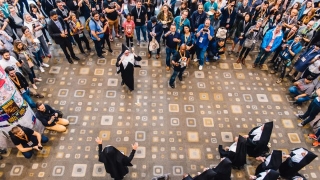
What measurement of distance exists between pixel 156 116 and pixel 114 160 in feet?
7.83

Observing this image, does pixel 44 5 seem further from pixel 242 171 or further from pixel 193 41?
pixel 242 171

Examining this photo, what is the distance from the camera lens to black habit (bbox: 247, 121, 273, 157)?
17.9 feet

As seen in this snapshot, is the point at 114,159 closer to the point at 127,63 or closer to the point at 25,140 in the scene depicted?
the point at 25,140

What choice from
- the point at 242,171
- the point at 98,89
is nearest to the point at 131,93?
the point at 98,89

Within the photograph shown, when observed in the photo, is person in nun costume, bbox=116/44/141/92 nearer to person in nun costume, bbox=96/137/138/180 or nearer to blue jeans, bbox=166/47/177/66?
blue jeans, bbox=166/47/177/66

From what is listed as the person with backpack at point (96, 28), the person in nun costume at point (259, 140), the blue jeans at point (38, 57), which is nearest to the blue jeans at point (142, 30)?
the person with backpack at point (96, 28)

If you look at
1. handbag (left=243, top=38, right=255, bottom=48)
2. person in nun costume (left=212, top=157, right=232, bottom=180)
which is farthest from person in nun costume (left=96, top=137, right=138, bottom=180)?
handbag (left=243, top=38, right=255, bottom=48)

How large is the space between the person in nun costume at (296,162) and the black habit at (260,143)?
537 millimetres

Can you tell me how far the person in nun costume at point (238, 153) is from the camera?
17.4ft

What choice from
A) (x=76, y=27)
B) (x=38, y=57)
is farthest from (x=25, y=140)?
(x=76, y=27)

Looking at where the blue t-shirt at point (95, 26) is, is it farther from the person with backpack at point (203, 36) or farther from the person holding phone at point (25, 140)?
the person holding phone at point (25, 140)

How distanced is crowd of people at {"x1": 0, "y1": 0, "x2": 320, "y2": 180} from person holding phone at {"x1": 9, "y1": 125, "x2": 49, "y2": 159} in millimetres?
21

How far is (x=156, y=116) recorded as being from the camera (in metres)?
6.86

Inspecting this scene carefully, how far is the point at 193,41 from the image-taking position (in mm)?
7738
